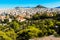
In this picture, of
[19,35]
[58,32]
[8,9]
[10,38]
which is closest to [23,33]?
[19,35]

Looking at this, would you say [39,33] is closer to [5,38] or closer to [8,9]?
[5,38]

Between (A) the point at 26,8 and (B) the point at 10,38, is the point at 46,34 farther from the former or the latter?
(A) the point at 26,8

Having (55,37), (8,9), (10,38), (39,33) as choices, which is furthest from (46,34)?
(8,9)

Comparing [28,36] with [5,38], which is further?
[28,36]

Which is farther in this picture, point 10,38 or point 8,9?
point 8,9

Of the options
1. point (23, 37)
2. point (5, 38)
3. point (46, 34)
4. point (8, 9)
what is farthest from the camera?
point (8, 9)

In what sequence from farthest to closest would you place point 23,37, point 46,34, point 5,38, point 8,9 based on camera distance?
point 8,9
point 46,34
point 23,37
point 5,38

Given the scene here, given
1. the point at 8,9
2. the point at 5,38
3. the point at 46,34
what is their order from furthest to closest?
the point at 8,9 < the point at 46,34 < the point at 5,38
